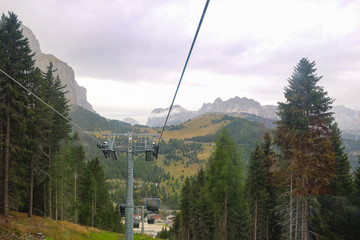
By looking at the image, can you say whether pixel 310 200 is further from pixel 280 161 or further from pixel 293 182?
pixel 280 161

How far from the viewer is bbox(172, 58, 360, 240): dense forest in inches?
722

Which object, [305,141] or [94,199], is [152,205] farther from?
[94,199]

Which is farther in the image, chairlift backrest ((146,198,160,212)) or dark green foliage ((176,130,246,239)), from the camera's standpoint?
dark green foliage ((176,130,246,239))

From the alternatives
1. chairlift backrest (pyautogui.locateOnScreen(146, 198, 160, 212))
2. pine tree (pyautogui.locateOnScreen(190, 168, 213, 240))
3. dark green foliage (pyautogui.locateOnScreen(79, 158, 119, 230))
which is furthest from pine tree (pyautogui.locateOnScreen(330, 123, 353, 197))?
dark green foliage (pyautogui.locateOnScreen(79, 158, 119, 230))

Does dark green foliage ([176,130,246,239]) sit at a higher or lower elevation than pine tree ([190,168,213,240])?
higher

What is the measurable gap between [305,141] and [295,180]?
9.93 ft

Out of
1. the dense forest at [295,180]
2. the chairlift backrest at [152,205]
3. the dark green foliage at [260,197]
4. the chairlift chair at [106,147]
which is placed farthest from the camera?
the dark green foliage at [260,197]

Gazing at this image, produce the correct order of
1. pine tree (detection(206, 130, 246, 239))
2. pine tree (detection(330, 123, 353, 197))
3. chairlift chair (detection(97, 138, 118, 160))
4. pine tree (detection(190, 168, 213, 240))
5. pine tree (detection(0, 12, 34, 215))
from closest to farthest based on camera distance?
chairlift chair (detection(97, 138, 118, 160)), pine tree (detection(0, 12, 34, 215)), pine tree (detection(330, 123, 353, 197)), pine tree (detection(206, 130, 246, 239)), pine tree (detection(190, 168, 213, 240))

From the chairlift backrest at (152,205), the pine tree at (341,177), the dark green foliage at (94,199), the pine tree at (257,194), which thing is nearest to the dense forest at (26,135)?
the dark green foliage at (94,199)

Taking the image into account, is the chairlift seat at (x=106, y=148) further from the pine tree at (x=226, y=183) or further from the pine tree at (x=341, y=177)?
the pine tree at (x=341, y=177)

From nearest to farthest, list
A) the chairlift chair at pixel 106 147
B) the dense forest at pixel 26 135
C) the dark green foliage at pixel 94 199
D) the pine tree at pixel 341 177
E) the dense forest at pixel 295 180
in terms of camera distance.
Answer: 1. the chairlift chair at pixel 106 147
2. the dense forest at pixel 295 180
3. the dense forest at pixel 26 135
4. the pine tree at pixel 341 177
5. the dark green foliage at pixel 94 199

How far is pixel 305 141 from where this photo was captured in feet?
60.4

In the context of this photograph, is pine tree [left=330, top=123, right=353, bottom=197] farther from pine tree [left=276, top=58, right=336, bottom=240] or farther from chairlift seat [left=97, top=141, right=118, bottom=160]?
chairlift seat [left=97, top=141, right=118, bottom=160]

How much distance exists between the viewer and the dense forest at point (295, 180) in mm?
18344
